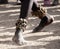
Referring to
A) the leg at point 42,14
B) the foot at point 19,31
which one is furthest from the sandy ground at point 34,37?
the leg at point 42,14

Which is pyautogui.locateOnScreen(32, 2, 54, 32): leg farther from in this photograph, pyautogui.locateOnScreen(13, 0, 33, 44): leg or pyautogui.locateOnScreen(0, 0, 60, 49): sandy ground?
pyautogui.locateOnScreen(13, 0, 33, 44): leg

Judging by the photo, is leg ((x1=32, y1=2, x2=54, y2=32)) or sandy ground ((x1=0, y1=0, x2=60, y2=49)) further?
leg ((x1=32, y1=2, x2=54, y2=32))

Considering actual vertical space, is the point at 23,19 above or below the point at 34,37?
above

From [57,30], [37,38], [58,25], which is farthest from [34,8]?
[58,25]

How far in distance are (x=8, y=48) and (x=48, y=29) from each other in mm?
1145

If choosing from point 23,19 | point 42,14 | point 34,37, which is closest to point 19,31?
point 23,19

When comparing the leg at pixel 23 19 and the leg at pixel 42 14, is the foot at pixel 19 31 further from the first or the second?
the leg at pixel 42 14

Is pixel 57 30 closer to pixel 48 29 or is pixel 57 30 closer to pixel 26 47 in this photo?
pixel 48 29

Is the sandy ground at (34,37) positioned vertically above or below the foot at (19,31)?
below

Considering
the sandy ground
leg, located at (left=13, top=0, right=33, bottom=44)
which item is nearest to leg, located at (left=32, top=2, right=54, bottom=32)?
the sandy ground

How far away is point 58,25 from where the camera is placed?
13.5 feet

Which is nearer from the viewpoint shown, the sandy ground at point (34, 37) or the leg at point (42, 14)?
the sandy ground at point (34, 37)

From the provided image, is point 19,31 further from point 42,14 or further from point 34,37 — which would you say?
point 42,14

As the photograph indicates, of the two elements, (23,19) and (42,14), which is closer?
(23,19)
